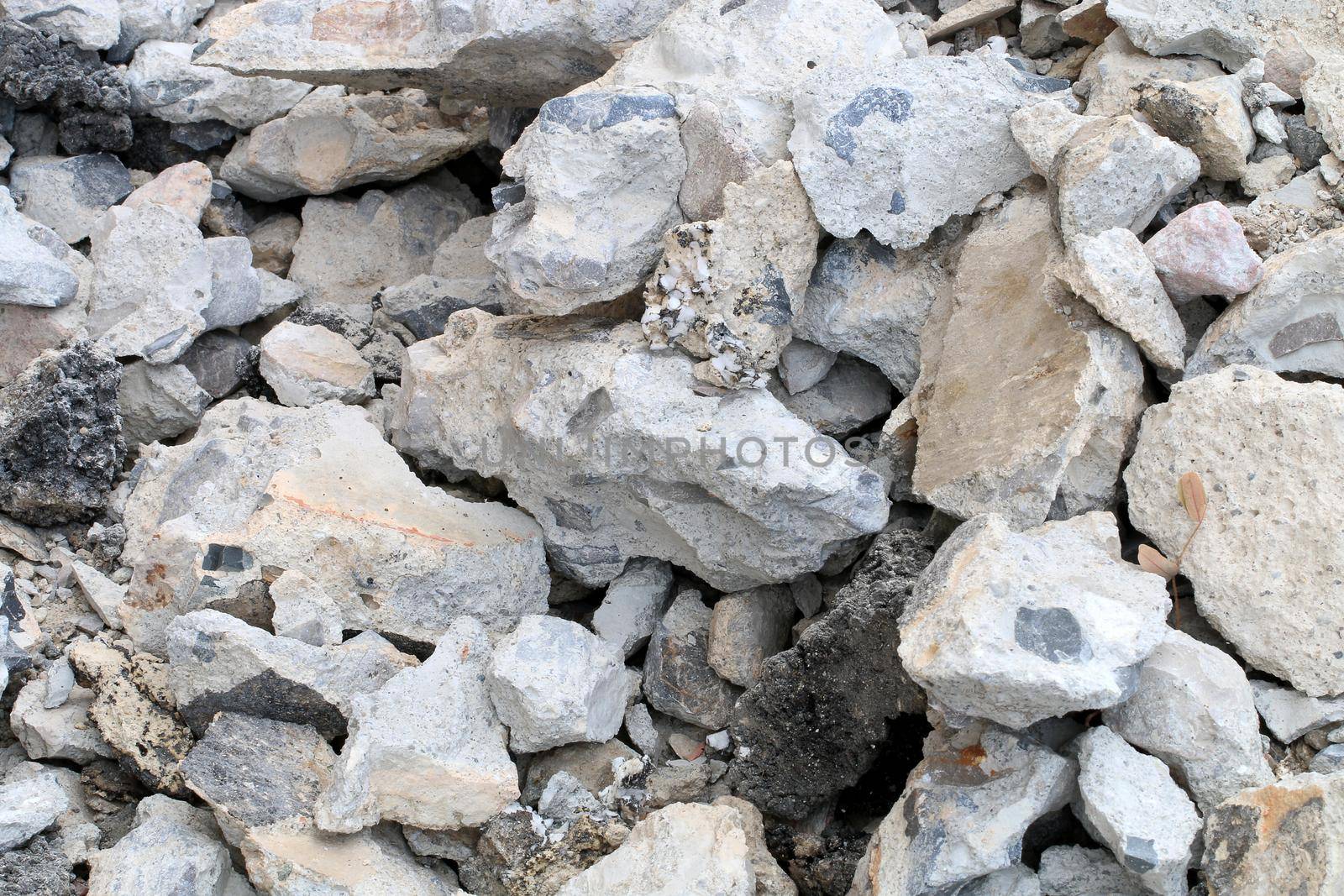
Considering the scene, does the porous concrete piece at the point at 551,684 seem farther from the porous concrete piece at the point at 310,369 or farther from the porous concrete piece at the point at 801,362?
the porous concrete piece at the point at 310,369

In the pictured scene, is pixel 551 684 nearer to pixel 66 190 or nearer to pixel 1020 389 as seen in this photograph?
pixel 1020 389

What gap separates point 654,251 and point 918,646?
45.6 inches

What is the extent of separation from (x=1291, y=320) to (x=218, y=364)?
2694mm

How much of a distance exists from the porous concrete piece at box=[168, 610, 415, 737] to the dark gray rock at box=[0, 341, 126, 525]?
2.21 feet

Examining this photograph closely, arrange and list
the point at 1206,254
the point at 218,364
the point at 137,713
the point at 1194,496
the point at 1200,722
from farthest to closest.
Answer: the point at 218,364
the point at 137,713
the point at 1206,254
the point at 1194,496
the point at 1200,722

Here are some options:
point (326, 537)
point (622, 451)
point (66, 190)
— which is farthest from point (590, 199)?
point (66, 190)

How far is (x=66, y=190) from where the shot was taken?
3602mm

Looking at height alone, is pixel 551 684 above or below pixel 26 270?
below

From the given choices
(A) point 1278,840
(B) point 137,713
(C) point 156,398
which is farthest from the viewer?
(C) point 156,398

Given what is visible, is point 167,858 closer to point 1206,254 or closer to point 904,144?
point 904,144

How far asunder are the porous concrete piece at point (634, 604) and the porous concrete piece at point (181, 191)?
1.76 meters

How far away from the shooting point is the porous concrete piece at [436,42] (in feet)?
9.84

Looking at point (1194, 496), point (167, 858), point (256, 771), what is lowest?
point (167, 858)

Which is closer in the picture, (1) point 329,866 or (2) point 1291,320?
(1) point 329,866
